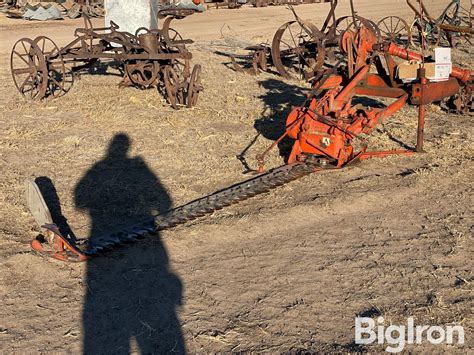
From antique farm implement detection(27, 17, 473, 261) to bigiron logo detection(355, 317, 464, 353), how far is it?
2249mm

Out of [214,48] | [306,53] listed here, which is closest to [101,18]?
[214,48]

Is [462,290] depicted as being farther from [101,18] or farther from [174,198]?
[101,18]

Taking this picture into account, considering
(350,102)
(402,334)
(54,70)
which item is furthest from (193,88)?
(402,334)

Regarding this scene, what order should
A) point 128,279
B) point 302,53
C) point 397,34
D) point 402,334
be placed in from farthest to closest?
1. point 397,34
2. point 302,53
3. point 128,279
4. point 402,334

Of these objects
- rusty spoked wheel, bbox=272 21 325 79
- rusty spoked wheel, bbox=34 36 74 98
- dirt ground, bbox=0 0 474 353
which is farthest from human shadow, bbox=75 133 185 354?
rusty spoked wheel, bbox=272 21 325 79

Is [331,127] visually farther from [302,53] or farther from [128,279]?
[302,53]

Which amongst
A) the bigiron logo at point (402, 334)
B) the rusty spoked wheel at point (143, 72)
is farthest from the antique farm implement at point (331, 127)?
the rusty spoked wheel at point (143, 72)

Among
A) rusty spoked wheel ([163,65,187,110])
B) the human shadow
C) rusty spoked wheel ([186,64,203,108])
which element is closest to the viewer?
the human shadow

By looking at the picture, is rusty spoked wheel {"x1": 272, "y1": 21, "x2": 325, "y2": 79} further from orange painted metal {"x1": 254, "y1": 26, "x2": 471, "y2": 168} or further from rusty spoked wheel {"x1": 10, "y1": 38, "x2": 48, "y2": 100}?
rusty spoked wheel {"x1": 10, "y1": 38, "x2": 48, "y2": 100}

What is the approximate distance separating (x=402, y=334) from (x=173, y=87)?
273 inches

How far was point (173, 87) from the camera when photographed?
32.4ft

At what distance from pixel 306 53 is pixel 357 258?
8904mm

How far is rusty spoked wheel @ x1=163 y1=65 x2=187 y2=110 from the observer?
385 inches

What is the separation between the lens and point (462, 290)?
4.26 metres
